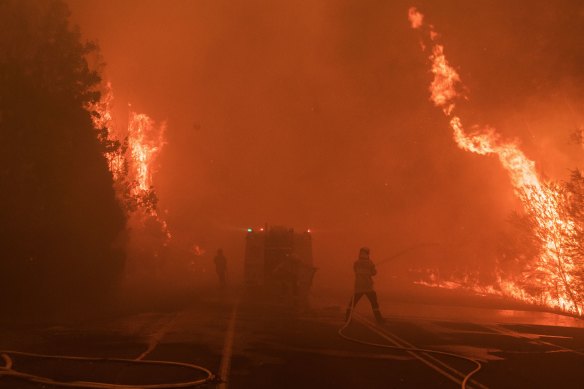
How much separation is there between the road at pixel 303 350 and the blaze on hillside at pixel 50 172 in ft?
13.9

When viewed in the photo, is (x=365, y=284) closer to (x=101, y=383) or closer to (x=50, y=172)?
(x=101, y=383)

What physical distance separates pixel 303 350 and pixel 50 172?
41.4ft

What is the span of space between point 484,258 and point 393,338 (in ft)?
100.0

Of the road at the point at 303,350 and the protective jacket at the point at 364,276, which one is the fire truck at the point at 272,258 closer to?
the road at the point at 303,350

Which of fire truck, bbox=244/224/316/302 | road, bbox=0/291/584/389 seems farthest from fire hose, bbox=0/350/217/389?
fire truck, bbox=244/224/316/302

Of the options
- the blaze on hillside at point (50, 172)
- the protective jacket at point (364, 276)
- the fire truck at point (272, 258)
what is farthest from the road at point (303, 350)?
the fire truck at point (272, 258)

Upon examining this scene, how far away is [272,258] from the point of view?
27.3m

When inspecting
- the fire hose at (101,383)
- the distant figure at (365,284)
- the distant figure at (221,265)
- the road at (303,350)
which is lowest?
the fire hose at (101,383)

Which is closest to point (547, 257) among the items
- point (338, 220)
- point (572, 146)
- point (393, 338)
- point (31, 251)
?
point (572, 146)

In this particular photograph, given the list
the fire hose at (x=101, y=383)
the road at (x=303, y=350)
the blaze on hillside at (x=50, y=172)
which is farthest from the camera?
the blaze on hillside at (x=50, y=172)

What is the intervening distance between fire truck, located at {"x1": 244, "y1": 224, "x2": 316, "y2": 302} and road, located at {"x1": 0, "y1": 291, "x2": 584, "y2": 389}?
650 centimetres

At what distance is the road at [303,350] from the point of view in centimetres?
816

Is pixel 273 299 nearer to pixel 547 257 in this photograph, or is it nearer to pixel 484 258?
pixel 547 257

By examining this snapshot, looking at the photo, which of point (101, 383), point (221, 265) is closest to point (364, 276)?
point (101, 383)
